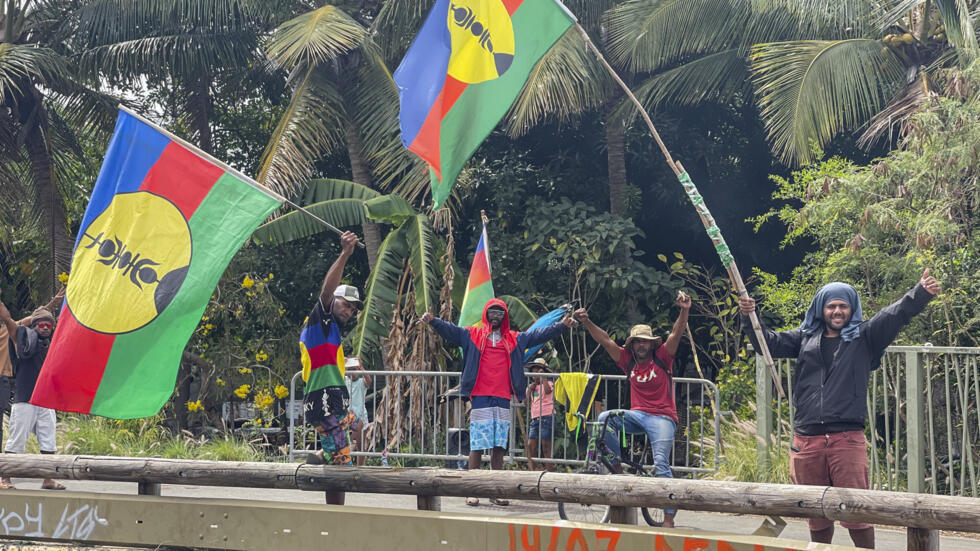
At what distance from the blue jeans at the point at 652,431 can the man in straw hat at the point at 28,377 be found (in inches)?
195

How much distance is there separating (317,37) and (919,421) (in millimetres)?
9519

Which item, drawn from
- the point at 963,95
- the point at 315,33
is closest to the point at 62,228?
the point at 315,33

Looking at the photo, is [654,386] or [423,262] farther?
[423,262]

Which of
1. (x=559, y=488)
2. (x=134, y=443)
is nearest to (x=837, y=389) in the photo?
(x=559, y=488)

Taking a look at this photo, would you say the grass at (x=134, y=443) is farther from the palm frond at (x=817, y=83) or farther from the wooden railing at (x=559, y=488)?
the palm frond at (x=817, y=83)

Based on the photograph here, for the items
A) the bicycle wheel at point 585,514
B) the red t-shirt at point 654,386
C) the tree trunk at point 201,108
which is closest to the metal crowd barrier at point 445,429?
the bicycle wheel at point 585,514

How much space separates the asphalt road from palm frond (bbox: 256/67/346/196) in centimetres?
517

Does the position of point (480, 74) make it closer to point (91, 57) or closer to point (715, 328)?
point (715, 328)

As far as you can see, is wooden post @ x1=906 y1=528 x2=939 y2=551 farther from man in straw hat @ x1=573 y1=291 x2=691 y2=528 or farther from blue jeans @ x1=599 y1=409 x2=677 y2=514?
man in straw hat @ x1=573 y1=291 x2=691 y2=528

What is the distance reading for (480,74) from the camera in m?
7.63

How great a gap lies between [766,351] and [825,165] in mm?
6248

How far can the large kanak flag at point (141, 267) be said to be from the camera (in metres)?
6.48

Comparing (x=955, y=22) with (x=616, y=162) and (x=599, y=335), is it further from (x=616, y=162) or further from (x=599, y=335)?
(x=599, y=335)

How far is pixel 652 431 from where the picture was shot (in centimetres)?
831
